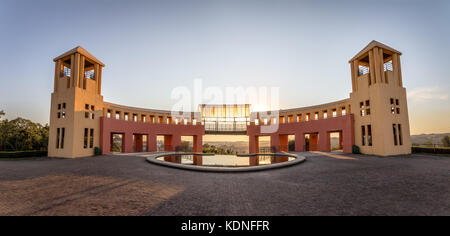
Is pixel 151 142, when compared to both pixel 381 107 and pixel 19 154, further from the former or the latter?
pixel 381 107

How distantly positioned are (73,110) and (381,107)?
97.2ft

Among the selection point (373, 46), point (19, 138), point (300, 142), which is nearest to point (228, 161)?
point (300, 142)

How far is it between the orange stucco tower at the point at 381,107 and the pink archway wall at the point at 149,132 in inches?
838

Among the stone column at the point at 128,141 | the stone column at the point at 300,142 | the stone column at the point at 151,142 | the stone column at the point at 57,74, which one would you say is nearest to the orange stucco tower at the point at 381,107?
the stone column at the point at 300,142

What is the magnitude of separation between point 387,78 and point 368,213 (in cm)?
1933

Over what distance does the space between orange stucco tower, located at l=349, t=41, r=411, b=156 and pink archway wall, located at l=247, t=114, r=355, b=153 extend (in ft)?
2.76

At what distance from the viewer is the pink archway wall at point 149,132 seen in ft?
67.9

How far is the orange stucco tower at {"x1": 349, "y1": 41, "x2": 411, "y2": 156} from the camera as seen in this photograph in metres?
17.2

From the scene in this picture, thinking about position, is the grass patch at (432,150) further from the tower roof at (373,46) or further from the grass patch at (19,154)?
the grass patch at (19,154)

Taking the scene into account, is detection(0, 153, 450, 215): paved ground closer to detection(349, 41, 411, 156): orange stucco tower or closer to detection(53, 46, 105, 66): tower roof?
detection(349, 41, 411, 156): orange stucco tower

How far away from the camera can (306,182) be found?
835cm

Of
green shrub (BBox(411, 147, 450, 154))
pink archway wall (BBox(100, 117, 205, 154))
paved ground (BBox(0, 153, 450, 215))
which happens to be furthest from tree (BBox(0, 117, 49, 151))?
green shrub (BBox(411, 147, 450, 154))
